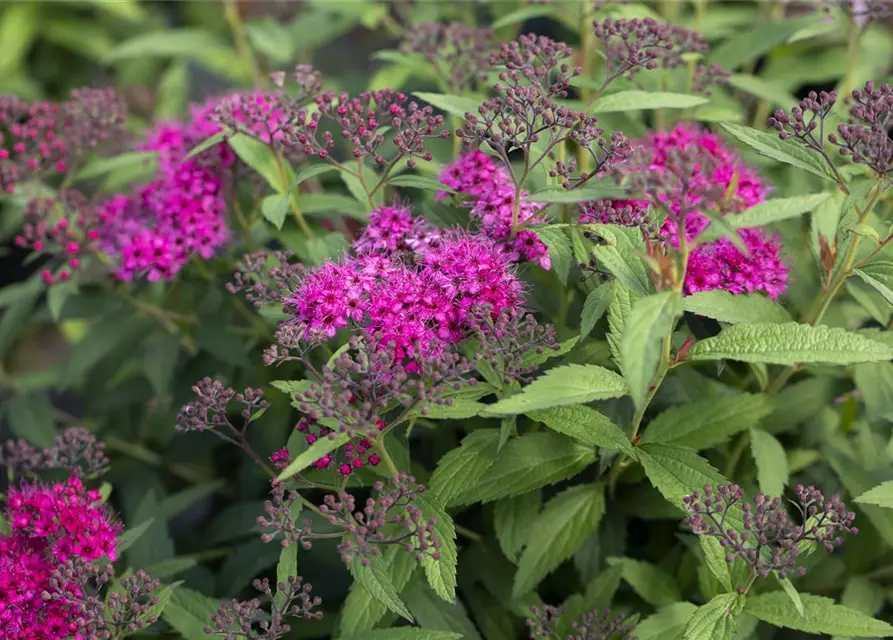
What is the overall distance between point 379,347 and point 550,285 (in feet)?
1.87

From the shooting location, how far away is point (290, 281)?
5.29 feet

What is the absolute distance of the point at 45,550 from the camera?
1.58 m

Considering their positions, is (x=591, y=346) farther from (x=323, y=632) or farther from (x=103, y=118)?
(x=103, y=118)

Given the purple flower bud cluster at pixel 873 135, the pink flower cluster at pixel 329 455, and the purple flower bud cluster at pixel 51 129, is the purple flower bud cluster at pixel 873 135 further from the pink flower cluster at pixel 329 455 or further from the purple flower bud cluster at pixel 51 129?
the purple flower bud cluster at pixel 51 129

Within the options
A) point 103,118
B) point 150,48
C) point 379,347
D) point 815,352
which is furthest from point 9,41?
point 815,352

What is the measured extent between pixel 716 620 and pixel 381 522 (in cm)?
56

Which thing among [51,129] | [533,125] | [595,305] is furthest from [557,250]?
[51,129]

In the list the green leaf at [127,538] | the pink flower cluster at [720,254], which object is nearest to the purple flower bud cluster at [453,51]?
the pink flower cluster at [720,254]

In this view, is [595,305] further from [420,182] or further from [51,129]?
[51,129]

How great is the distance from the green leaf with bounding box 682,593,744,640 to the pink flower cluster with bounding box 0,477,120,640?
95cm

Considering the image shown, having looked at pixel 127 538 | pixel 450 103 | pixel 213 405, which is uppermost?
pixel 450 103

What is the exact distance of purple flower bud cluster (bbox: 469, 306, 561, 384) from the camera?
4.60 feet

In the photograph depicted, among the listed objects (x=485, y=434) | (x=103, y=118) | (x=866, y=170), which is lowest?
(x=485, y=434)

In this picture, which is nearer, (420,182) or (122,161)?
(420,182)
